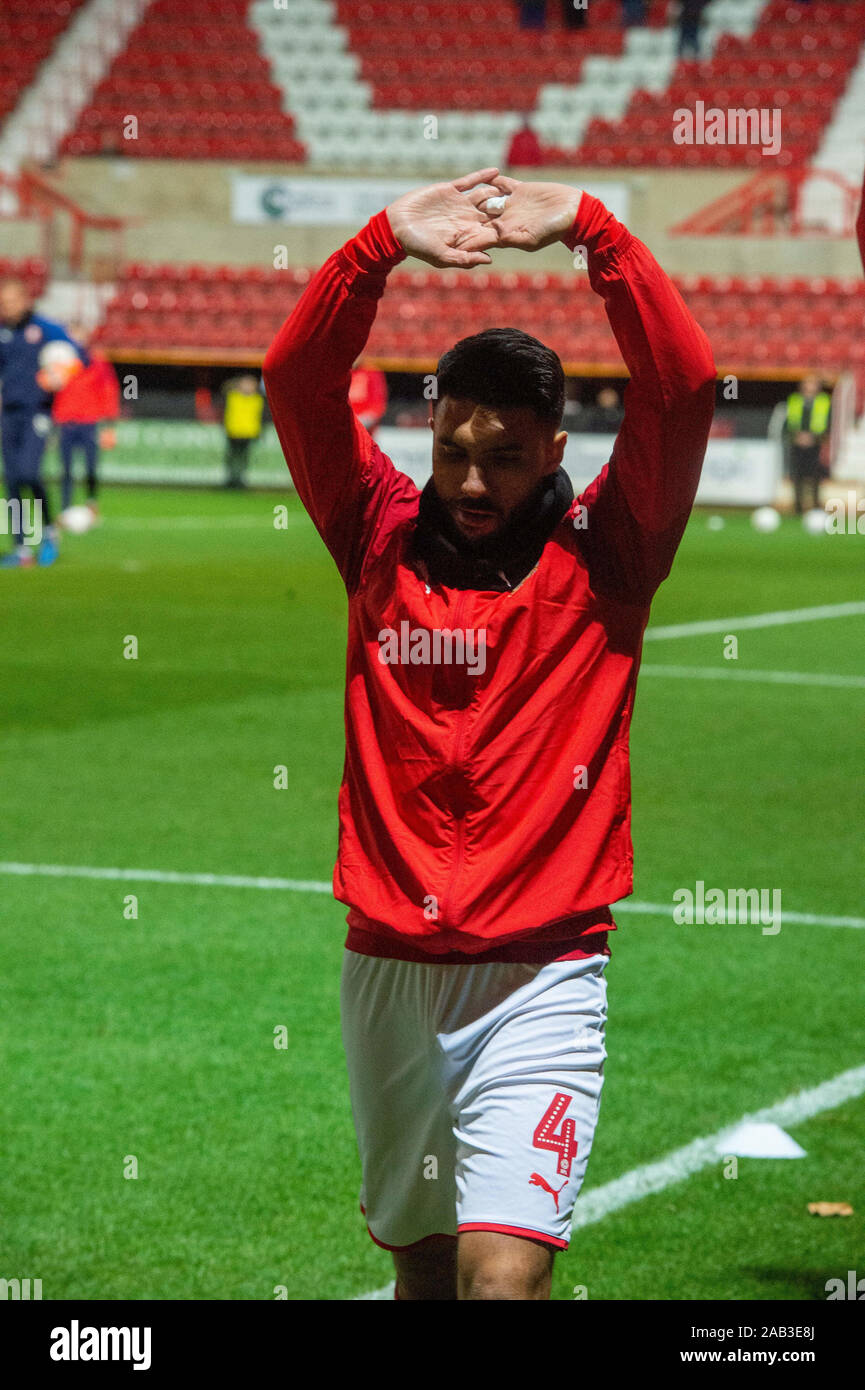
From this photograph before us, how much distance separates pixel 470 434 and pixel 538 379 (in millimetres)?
135

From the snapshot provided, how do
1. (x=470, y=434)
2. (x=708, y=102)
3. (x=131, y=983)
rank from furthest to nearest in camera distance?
(x=708, y=102)
(x=131, y=983)
(x=470, y=434)

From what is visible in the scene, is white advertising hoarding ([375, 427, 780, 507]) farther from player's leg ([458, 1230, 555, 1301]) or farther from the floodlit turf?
player's leg ([458, 1230, 555, 1301])

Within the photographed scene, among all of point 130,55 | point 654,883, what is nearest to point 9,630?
point 654,883

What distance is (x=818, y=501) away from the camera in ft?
97.7

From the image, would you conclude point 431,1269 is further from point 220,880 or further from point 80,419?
point 80,419

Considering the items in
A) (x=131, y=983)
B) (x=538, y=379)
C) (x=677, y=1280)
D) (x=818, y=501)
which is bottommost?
(x=677, y=1280)

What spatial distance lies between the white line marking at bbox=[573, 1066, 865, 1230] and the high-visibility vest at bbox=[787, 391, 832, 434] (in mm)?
23961

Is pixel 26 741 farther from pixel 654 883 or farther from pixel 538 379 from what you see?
pixel 538 379

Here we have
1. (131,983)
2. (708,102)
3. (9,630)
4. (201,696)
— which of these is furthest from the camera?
(708,102)

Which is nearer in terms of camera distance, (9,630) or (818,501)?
(9,630)

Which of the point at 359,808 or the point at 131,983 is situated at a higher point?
the point at 359,808

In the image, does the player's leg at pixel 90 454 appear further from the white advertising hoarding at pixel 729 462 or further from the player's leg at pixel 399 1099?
the player's leg at pixel 399 1099

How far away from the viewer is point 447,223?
312 centimetres

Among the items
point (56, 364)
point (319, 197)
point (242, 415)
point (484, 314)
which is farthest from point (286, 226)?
point (56, 364)
